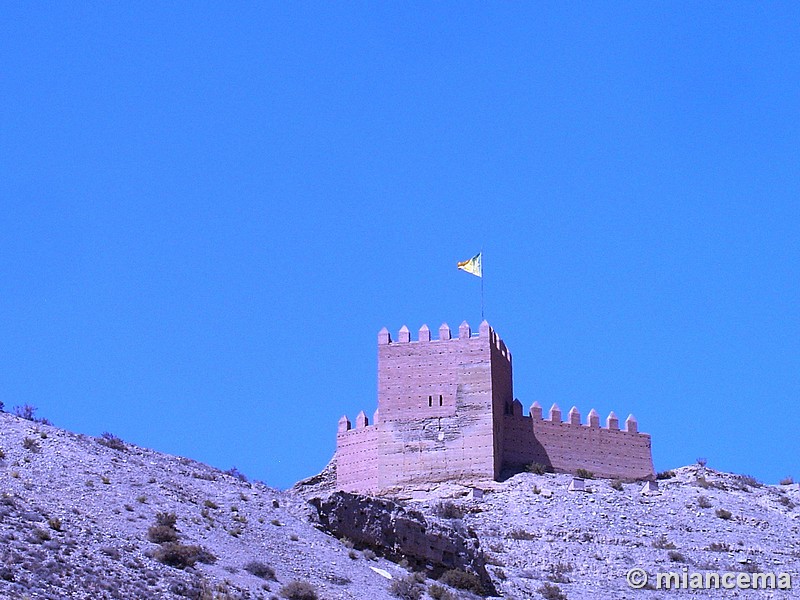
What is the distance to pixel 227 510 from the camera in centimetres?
3228

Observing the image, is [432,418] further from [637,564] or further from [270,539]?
[270,539]

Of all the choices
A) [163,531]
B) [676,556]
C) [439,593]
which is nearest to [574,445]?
[676,556]

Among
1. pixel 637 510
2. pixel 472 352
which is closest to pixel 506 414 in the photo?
pixel 472 352

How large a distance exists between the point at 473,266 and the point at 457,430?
6.03m

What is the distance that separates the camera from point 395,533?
32.6 metres

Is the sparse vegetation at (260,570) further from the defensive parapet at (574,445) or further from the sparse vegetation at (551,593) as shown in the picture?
the defensive parapet at (574,445)

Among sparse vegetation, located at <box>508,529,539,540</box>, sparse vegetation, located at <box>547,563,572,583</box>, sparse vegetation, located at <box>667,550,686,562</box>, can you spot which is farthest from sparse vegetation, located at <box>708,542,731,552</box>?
sparse vegetation, located at <box>508,529,539,540</box>

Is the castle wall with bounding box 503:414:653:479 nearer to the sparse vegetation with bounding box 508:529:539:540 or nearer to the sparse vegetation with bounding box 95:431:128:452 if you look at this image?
the sparse vegetation with bounding box 508:529:539:540

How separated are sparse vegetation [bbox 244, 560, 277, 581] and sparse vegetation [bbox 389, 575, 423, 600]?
245cm

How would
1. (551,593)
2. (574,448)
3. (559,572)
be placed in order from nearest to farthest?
1. (551,593)
2. (559,572)
3. (574,448)

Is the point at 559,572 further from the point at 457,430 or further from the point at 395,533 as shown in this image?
the point at 457,430

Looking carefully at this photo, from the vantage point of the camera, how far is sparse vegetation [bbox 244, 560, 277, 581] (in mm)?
29125

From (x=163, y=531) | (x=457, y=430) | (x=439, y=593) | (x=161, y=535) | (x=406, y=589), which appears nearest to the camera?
(x=161, y=535)

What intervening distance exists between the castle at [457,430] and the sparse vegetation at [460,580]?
16761 mm
